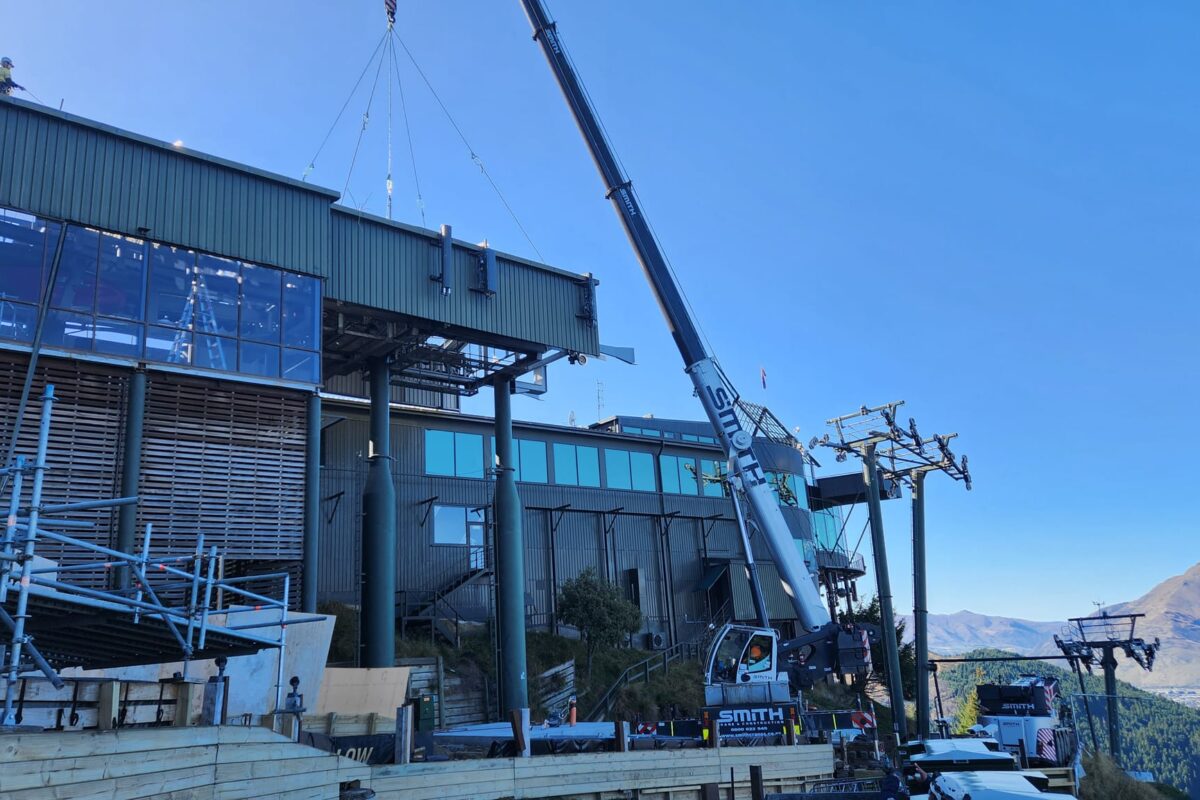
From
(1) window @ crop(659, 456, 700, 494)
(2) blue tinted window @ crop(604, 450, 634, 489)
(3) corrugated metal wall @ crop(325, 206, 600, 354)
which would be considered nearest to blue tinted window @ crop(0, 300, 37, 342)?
(3) corrugated metal wall @ crop(325, 206, 600, 354)

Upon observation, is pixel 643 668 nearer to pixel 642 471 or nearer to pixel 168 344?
pixel 642 471

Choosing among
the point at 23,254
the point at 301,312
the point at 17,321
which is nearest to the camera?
the point at 17,321

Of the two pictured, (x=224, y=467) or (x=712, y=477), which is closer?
(x=224, y=467)

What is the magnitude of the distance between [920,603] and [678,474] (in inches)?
615

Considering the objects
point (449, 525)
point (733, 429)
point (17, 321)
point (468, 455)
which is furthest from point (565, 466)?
point (17, 321)

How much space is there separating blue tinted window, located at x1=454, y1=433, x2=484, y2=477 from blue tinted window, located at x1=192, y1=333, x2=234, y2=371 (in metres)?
15.2

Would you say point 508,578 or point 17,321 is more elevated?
point 17,321

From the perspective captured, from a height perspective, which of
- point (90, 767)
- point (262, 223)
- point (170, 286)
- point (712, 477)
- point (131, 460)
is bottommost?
point (90, 767)

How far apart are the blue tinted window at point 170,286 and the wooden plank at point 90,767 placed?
13.4m

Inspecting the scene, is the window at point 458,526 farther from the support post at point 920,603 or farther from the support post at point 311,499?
the support post at point 920,603

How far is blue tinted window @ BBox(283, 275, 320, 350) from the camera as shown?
22.5 m

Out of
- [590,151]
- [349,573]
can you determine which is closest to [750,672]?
[349,573]

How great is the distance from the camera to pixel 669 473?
42.6 meters

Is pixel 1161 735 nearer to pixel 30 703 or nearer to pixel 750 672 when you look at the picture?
pixel 750 672
